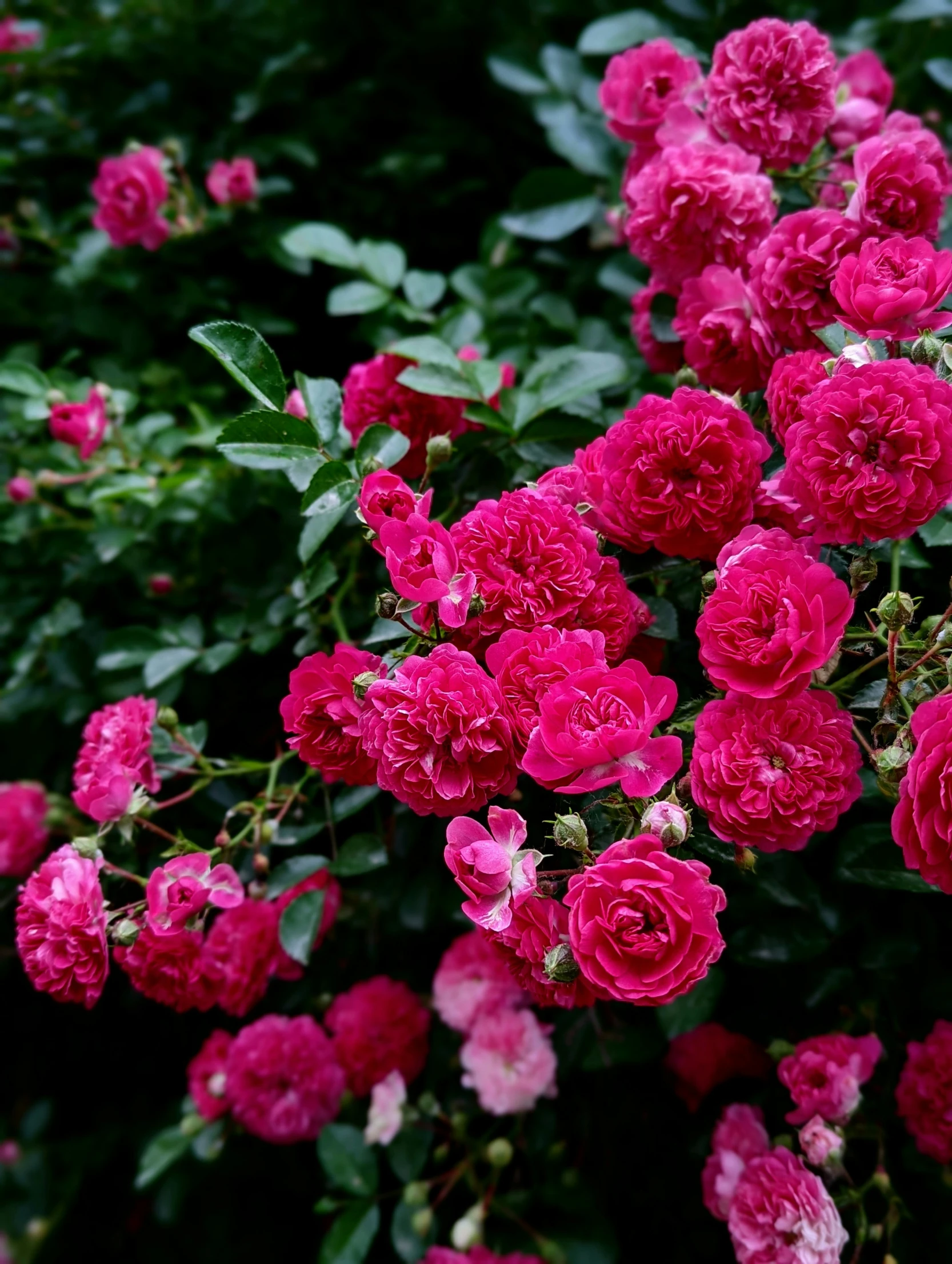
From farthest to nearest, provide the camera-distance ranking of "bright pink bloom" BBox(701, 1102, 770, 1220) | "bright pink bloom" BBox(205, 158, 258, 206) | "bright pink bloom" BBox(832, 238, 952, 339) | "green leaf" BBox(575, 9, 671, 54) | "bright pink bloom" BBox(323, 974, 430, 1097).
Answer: "bright pink bloom" BBox(205, 158, 258, 206)
"green leaf" BBox(575, 9, 671, 54)
"bright pink bloom" BBox(323, 974, 430, 1097)
"bright pink bloom" BBox(701, 1102, 770, 1220)
"bright pink bloom" BBox(832, 238, 952, 339)

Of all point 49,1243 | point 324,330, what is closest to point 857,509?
point 324,330

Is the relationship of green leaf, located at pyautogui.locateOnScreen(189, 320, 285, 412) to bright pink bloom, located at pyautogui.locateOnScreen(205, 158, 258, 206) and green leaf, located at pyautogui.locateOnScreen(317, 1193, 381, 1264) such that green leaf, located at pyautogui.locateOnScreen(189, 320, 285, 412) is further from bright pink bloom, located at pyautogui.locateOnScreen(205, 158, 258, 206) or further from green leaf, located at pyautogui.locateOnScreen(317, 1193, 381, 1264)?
green leaf, located at pyautogui.locateOnScreen(317, 1193, 381, 1264)

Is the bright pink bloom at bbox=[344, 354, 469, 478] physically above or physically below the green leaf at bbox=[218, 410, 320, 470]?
below

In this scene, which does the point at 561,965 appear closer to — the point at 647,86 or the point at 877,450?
the point at 877,450

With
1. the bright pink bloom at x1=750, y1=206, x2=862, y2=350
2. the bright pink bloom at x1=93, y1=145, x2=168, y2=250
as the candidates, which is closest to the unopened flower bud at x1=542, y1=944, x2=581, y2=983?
the bright pink bloom at x1=750, y1=206, x2=862, y2=350

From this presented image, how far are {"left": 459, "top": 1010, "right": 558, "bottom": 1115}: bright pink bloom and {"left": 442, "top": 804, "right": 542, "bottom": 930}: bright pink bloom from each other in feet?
1.70

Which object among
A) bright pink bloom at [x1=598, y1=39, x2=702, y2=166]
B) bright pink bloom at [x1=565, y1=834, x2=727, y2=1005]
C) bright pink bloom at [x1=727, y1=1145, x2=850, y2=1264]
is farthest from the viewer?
bright pink bloom at [x1=598, y1=39, x2=702, y2=166]

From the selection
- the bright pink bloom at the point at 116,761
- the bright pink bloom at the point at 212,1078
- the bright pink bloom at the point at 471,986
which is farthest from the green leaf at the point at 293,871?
the bright pink bloom at the point at 212,1078

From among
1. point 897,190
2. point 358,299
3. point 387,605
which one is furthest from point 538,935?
point 358,299

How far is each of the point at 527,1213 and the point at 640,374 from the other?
101 cm

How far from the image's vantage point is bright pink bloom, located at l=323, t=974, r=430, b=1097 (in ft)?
3.45

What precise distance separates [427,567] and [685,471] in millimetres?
206

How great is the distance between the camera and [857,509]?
0.59 m

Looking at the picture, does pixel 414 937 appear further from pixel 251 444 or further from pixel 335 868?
pixel 251 444
